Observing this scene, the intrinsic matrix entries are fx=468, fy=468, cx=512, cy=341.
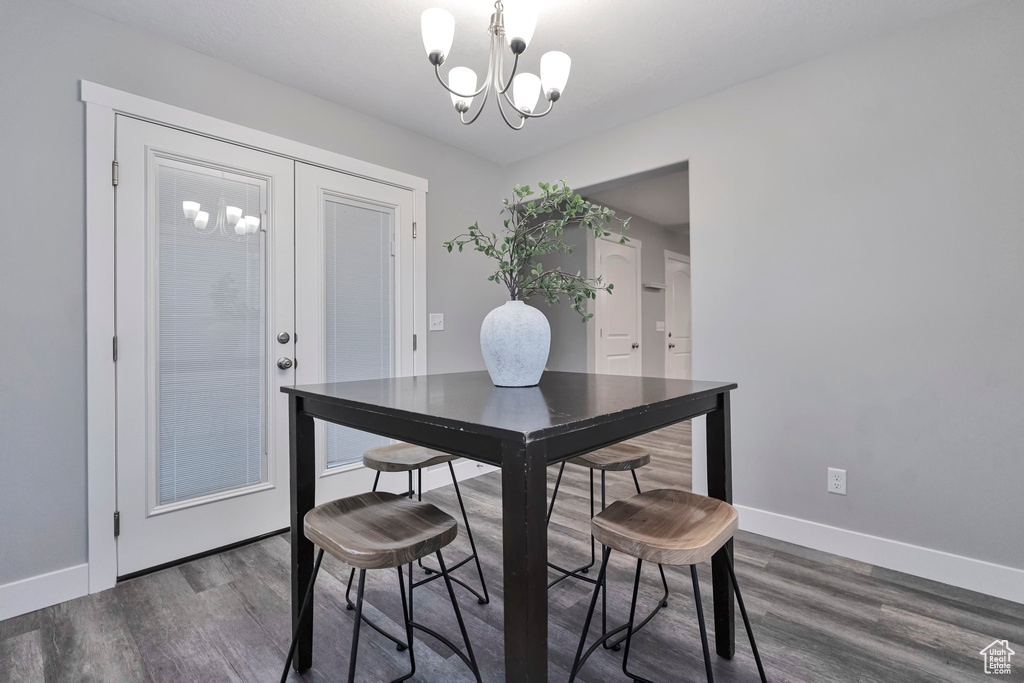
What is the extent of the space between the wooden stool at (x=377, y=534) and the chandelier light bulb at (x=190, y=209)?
5.70ft

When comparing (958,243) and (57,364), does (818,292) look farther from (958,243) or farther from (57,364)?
(57,364)

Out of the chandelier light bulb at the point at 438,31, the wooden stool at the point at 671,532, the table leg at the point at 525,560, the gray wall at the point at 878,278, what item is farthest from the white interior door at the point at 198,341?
the gray wall at the point at 878,278

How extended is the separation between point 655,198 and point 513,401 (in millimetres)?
4185

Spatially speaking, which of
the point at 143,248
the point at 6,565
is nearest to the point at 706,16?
the point at 143,248

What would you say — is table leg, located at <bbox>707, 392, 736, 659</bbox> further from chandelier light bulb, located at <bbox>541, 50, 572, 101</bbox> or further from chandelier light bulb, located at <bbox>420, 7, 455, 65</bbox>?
chandelier light bulb, located at <bbox>420, 7, 455, 65</bbox>

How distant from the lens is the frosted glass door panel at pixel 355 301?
109 inches

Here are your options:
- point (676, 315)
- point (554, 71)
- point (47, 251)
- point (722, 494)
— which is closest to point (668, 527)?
point (722, 494)

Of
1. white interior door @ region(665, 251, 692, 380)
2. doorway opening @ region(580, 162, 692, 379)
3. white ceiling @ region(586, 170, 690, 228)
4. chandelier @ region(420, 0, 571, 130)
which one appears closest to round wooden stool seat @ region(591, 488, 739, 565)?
chandelier @ region(420, 0, 571, 130)

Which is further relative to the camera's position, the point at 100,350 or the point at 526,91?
the point at 100,350

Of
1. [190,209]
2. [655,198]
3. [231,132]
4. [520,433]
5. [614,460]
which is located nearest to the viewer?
[520,433]

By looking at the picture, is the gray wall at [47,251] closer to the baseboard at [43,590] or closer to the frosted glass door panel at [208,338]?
the baseboard at [43,590]

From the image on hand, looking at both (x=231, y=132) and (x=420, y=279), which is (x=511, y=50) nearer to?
(x=231, y=132)

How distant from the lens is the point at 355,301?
2.89 meters

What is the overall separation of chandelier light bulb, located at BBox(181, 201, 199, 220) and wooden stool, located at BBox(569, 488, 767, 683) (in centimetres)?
231
